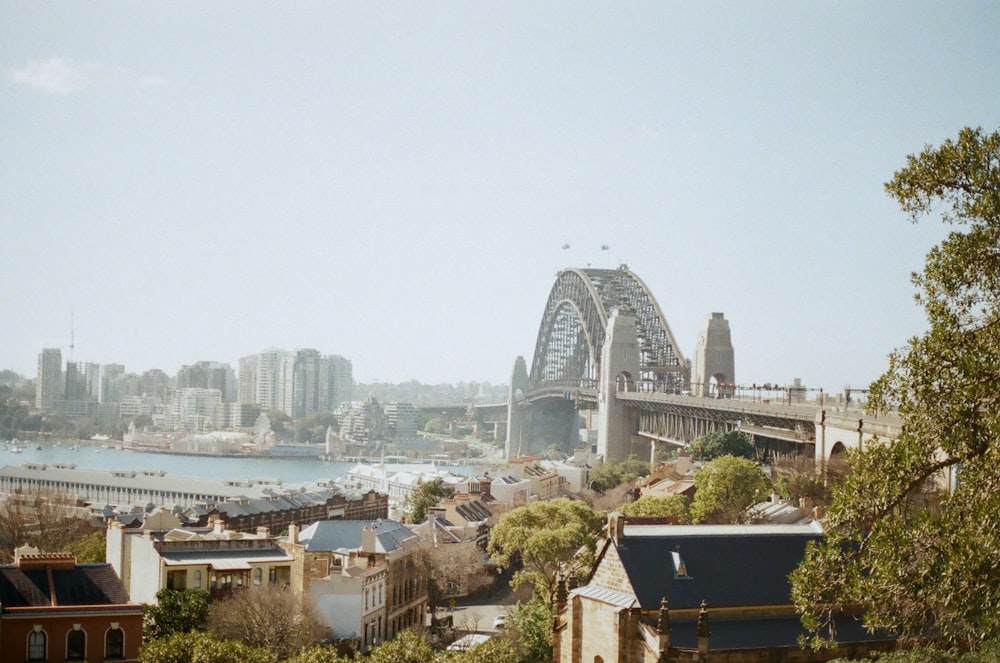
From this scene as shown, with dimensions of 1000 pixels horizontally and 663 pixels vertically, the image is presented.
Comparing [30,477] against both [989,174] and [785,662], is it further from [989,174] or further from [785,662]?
[989,174]

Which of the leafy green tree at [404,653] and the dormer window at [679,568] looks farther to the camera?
the leafy green tree at [404,653]

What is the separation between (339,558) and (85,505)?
4408cm

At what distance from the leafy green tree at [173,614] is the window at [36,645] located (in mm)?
4729

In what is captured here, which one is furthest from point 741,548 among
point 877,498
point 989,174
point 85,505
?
point 85,505

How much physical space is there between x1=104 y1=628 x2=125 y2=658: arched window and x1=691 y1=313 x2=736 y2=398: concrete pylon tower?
237 ft

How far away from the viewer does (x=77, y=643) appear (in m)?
32.4

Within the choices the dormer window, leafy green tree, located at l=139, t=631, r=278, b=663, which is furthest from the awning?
the dormer window

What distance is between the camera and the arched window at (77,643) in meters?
32.3

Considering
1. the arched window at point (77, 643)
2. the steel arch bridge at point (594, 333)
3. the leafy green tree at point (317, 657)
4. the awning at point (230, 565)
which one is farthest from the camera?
the steel arch bridge at point (594, 333)

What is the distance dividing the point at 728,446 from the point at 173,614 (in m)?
40.5

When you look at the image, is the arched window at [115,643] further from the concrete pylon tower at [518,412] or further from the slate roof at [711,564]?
the concrete pylon tower at [518,412]

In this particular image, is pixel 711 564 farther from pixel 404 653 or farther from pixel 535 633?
pixel 535 633

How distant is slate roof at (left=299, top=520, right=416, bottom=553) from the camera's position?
50.9 meters

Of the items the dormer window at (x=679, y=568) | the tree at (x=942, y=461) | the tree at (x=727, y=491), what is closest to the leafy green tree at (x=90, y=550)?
the tree at (x=727, y=491)
